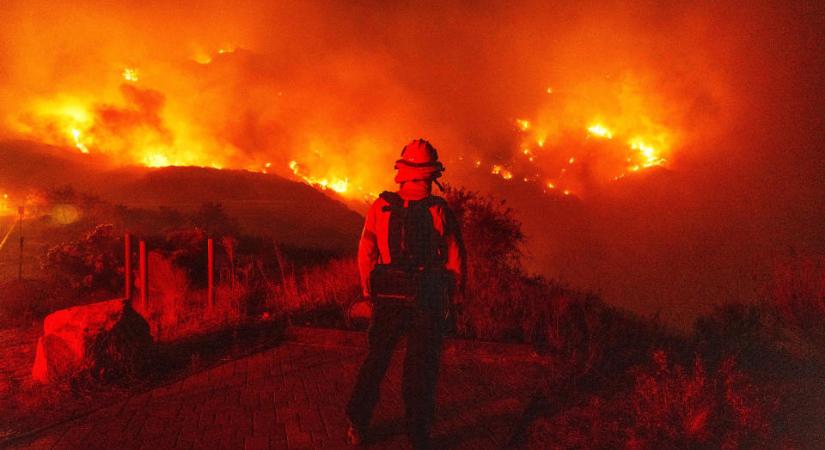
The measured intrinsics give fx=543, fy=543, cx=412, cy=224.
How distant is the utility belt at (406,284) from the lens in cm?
333

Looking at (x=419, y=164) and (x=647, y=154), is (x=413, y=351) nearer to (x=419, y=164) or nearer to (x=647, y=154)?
(x=419, y=164)

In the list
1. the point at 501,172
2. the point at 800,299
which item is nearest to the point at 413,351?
the point at 800,299

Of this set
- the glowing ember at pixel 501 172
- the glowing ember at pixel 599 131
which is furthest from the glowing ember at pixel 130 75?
the glowing ember at pixel 599 131

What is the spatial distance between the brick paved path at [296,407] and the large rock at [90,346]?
0.54 meters

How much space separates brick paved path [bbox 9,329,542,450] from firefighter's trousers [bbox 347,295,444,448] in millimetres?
388

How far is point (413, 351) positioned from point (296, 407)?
4.92 feet

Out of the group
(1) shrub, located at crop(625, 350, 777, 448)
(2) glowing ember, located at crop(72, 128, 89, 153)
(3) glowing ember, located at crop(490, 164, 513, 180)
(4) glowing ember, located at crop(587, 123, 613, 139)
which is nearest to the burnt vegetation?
(1) shrub, located at crop(625, 350, 777, 448)

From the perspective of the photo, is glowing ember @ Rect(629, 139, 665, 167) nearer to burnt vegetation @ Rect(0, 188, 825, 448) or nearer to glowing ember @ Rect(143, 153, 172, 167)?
burnt vegetation @ Rect(0, 188, 825, 448)

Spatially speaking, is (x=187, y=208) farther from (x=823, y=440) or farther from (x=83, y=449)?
(x=823, y=440)

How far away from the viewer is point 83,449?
11.9 feet

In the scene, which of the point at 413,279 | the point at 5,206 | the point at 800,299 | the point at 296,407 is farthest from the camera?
the point at 5,206

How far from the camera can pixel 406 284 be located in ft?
11.0

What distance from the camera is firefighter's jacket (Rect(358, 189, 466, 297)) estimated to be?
3.45 metres

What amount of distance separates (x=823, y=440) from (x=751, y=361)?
2.12 meters
